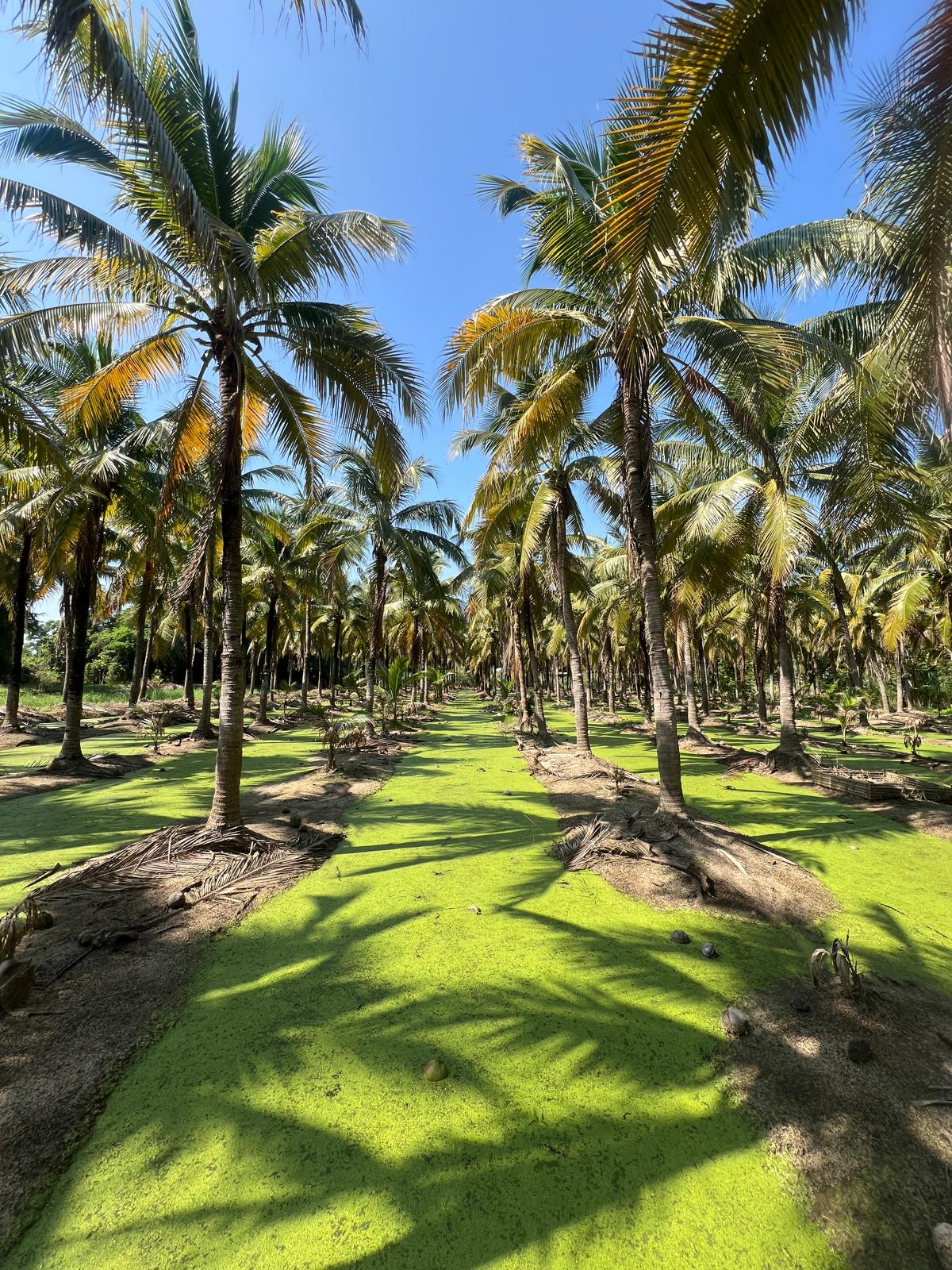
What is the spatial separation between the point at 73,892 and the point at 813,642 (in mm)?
44416

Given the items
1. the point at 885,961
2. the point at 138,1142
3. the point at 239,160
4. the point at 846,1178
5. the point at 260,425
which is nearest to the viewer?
the point at 846,1178

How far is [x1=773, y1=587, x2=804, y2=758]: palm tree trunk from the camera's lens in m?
12.0

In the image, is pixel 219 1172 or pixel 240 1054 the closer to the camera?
pixel 219 1172

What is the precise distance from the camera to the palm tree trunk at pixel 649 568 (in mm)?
6695

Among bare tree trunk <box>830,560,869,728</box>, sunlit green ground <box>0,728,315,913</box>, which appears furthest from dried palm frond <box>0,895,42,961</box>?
bare tree trunk <box>830,560,869,728</box>

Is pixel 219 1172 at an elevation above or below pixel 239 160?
below

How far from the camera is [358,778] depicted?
11.3m

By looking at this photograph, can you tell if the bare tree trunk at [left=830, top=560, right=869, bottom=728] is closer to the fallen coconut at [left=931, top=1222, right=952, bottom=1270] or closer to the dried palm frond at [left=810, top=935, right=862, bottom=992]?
the dried palm frond at [left=810, top=935, right=862, bottom=992]

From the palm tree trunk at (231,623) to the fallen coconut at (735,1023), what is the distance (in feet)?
17.2

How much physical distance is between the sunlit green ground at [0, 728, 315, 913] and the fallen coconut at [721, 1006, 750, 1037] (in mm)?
5810

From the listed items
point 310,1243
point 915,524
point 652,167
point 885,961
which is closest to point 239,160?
point 652,167


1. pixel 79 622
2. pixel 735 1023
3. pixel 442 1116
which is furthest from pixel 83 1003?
pixel 79 622

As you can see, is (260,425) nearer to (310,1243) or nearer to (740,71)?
(740,71)

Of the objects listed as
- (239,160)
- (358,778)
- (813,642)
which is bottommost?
(358,778)
